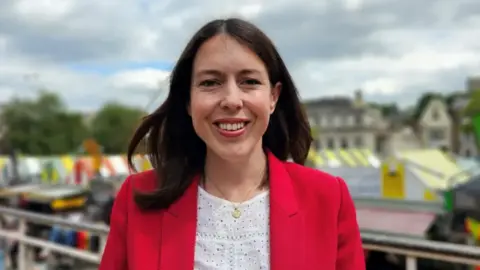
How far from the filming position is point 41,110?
55812mm

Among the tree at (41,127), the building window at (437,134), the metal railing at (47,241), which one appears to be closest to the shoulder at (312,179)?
the metal railing at (47,241)

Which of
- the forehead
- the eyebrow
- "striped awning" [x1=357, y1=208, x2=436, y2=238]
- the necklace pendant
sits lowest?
"striped awning" [x1=357, y1=208, x2=436, y2=238]

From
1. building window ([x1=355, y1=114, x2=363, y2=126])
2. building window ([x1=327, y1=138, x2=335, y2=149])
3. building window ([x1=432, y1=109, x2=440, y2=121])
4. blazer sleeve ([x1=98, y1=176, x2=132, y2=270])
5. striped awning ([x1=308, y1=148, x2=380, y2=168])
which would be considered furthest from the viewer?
building window ([x1=327, y1=138, x2=335, y2=149])

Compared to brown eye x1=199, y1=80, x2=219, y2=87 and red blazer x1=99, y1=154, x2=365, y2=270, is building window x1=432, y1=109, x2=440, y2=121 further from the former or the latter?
brown eye x1=199, y1=80, x2=219, y2=87

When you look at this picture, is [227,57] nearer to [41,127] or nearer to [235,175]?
[235,175]

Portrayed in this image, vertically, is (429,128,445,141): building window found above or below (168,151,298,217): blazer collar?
below

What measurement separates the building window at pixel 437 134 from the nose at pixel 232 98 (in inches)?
2274

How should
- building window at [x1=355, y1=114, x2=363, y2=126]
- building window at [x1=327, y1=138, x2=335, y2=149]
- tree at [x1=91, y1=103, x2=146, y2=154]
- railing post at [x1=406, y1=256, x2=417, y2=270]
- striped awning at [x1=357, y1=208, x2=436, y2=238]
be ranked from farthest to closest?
building window at [x1=327, y1=138, x2=335, y2=149] < tree at [x1=91, y1=103, x2=146, y2=154] < building window at [x1=355, y1=114, x2=363, y2=126] < striped awning at [x1=357, y1=208, x2=436, y2=238] < railing post at [x1=406, y1=256, x2=417, y2=270]

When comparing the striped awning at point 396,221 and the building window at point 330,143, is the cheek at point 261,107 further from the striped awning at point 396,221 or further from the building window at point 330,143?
the building window at point 330,143

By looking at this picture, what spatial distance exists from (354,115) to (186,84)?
5759cm

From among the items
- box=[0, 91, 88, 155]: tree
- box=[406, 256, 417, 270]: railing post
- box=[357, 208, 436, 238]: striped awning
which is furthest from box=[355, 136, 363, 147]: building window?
box=[406, 256, 417, 270]: railing post

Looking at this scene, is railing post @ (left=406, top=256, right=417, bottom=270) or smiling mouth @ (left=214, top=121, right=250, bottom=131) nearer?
smiling mouth @ (left=214, top=121, right=250, bottom=131)

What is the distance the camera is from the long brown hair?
4.51ft

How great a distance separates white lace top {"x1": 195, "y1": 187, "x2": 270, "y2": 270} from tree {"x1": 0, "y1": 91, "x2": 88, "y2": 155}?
5145 cm
